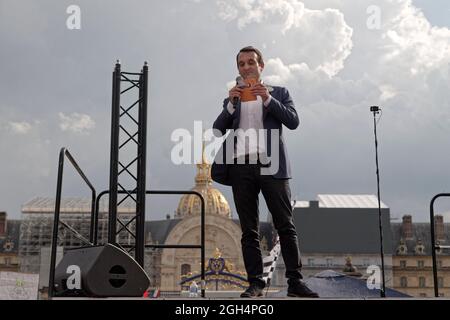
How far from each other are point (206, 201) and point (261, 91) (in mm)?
70060

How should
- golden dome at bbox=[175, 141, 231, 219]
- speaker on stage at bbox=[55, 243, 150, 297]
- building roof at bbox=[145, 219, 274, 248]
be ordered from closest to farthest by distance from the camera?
1. speaker on stage at bbox=[55, 243, 150, 297]
2. building roof at bbox=[145, 219, 274, 248]
3. golden dome at bbox=[175, 141, 231, 219]

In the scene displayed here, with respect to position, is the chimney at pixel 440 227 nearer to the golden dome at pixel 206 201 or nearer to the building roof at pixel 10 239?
the golden dome at pixel 206 201

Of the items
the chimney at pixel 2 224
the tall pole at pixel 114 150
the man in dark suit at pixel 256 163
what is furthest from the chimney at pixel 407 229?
the man in dark suit at pixel 256 163

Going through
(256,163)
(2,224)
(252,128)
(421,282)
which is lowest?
(421,282)

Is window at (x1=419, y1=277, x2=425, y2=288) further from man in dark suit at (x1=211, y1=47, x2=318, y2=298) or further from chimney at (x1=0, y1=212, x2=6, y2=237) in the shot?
man in dark suit at (x1=211, y1=47, x2=318, y2=298)

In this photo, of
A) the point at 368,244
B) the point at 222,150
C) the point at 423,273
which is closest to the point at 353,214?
the point at 368,244

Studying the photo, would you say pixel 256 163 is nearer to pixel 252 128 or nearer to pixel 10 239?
pixel 252 128

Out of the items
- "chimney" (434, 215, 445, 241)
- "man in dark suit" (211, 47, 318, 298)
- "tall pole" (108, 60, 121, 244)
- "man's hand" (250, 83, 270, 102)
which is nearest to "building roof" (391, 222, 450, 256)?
"chimney" (434, 215, 445, 241)

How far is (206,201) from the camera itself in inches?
2908

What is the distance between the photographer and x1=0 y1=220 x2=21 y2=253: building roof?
Result: 68438 millimetres

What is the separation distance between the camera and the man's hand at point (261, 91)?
404cm

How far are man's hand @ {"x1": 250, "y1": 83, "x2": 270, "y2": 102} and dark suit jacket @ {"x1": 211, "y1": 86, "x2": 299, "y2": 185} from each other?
50 mm

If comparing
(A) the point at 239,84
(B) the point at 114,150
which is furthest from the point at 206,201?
(A) the point at 239,84

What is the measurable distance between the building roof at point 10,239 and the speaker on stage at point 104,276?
69.1 m
